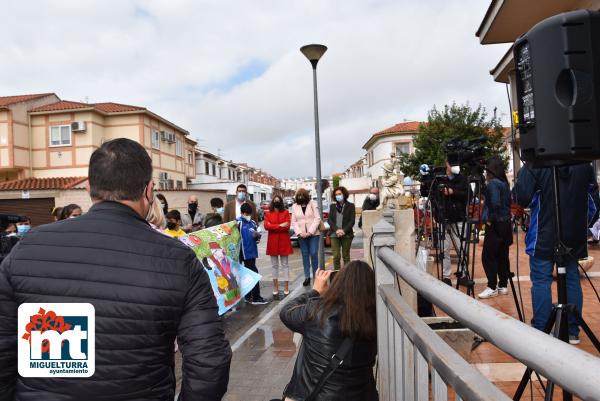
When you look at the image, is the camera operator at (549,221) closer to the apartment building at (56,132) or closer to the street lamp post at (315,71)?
the street lamp post at (315,71)

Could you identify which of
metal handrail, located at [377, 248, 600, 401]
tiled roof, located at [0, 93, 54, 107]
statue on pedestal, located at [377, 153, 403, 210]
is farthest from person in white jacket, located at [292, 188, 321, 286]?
tiled roof, located at [0, 93, 54, 107]

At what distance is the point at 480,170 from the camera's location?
4.40 metres

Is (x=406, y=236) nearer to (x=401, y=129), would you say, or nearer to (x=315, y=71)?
(x=315, y=71)

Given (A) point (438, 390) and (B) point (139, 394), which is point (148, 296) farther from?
(A) point (438, 390)

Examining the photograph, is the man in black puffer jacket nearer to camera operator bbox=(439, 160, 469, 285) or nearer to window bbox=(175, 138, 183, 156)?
camera operator bbox=(439, 160, 469, 285)

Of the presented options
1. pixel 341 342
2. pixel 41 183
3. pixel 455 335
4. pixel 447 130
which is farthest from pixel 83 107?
pixel 341 342

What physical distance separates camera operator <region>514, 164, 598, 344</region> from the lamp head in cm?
558

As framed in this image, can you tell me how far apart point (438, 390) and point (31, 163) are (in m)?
35.9

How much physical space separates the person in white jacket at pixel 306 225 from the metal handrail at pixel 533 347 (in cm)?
685

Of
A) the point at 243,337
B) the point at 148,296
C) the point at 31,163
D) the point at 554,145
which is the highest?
the point at 31,163

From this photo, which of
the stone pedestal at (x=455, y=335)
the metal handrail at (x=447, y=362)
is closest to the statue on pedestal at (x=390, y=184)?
the stone pedestal at (x=455, y=335)

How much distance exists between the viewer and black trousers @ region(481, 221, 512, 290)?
5809 millimetres

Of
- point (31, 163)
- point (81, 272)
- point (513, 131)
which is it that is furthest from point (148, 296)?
point (31, 163)

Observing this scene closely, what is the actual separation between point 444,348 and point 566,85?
4.23 feet
